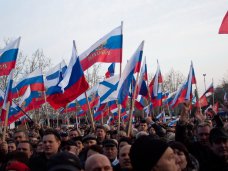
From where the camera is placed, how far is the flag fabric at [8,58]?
10.6 m

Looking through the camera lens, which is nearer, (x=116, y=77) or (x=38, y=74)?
(x=116, y=77)

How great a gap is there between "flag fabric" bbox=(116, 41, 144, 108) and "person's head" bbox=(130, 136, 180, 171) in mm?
6770

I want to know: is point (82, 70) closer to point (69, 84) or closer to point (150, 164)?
point (69, 84)

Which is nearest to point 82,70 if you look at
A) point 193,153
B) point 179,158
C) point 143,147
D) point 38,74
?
point 38,74

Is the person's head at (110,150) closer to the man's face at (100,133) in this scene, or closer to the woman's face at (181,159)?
the woman's face at (181,159)

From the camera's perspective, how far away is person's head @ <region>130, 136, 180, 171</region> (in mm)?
2938

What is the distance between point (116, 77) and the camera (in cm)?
1244

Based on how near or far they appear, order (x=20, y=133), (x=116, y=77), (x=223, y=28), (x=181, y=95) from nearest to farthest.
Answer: (x=223, y=28), (x=20, y=133), (x=116, y=77), (x=181, y=95)

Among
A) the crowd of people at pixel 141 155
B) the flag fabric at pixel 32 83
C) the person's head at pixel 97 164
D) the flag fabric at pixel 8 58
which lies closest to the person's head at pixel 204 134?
the crowd of people at pixel 141 155

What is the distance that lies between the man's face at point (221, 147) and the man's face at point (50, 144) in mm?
2491

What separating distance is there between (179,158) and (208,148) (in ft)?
3.02

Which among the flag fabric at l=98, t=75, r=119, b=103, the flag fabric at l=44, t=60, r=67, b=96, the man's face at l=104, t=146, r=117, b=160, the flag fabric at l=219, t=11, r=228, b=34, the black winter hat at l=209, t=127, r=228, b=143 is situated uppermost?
the flag fabric at l=219, t=11, r=228, b=34

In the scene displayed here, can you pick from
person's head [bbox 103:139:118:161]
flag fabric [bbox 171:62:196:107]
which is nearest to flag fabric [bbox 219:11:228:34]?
person's head [bbox 103:139:118:161]

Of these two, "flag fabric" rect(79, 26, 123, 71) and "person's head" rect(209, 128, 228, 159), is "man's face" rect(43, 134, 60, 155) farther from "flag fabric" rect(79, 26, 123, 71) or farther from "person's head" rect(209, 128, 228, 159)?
"flag fabric" rect(79, 26, 123, 71)
